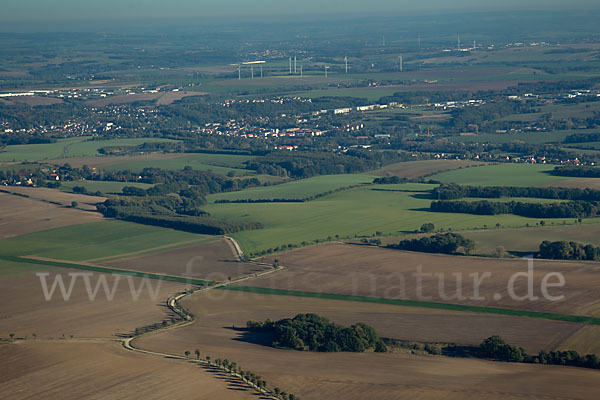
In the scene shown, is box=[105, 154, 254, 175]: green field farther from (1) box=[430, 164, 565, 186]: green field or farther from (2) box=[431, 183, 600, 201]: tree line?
(2) box=[431, 183, 600, 201]: tree line

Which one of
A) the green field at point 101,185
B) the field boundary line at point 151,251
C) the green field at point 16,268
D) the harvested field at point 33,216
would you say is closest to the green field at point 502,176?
the field boundary line at point 151,251

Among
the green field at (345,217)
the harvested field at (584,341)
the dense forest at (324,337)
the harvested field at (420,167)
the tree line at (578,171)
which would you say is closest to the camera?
the harvested field at (584,341)

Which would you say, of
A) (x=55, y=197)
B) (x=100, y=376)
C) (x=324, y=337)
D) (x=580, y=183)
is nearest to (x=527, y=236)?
(x=580, y=183)

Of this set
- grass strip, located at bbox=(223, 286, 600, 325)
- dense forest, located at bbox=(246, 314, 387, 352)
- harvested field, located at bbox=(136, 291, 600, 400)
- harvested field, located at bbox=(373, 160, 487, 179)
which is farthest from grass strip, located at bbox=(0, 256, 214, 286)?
harvested field, located at bbox=(373, 160, 487, 179)

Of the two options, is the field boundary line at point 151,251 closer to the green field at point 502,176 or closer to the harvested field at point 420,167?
the green field at point 502,176

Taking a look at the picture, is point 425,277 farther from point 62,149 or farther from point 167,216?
point 62,149

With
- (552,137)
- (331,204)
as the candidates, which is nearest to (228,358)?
(331,204)
